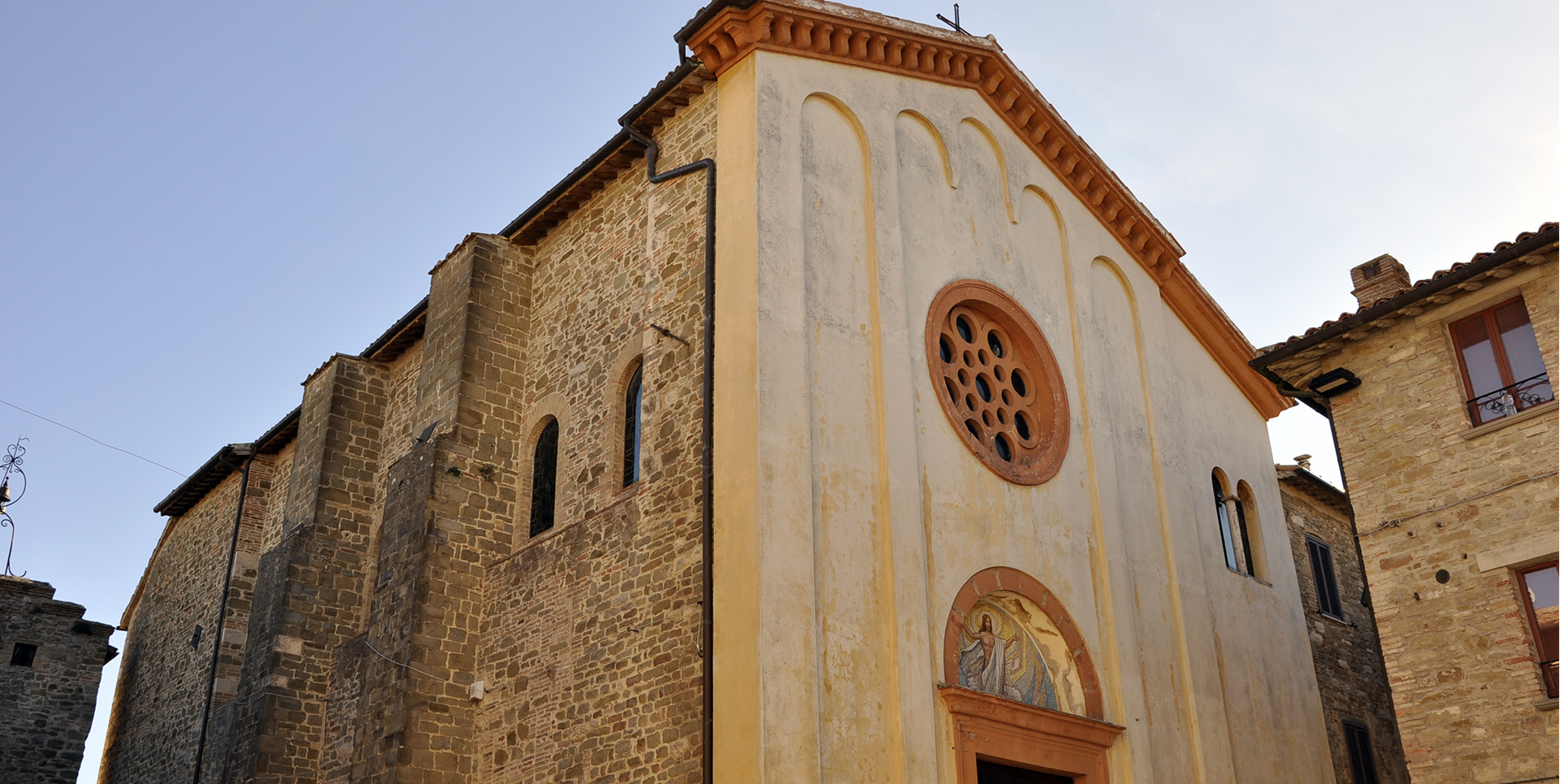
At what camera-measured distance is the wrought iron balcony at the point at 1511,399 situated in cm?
1105

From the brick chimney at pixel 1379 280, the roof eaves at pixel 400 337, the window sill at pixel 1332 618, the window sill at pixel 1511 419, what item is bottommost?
the window sill at pixel 1511 419

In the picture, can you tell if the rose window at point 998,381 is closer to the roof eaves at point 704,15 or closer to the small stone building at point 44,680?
the roof eaves at point 704,15

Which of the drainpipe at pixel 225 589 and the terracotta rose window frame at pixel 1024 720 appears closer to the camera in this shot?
the terracotta rose window frame at pixel 1024 720

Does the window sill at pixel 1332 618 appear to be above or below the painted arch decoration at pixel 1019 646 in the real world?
above

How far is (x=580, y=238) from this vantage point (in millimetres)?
14547

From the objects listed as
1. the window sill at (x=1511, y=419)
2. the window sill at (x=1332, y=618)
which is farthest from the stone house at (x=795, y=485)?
the window sill at (x=1511, y=419)

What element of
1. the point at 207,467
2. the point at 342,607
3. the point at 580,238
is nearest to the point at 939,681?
the point at 580,238

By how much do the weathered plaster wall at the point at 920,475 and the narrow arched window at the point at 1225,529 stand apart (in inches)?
9.6

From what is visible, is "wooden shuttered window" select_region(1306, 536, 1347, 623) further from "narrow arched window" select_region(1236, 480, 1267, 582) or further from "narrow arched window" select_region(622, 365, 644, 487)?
"narrow arched window" select_region(622, 365, 644, 487)

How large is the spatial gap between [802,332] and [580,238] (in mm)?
4225

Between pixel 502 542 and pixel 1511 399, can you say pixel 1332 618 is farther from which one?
pixel 502 542

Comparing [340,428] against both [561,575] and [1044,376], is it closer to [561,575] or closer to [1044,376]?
[561,575]

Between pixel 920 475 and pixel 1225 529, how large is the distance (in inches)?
258

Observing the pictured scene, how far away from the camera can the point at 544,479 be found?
45.4 feet
